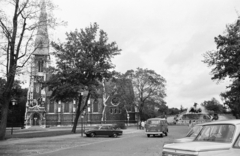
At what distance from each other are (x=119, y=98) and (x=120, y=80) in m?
5.10

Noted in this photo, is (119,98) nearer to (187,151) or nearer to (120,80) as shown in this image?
(120,80)

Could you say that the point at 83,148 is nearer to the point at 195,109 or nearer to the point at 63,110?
the point at 195,109

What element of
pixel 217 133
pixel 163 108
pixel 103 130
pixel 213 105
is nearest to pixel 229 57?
pixel 103 130

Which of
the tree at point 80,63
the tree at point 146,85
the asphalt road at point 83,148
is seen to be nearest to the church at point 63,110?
the tree at point 146,85

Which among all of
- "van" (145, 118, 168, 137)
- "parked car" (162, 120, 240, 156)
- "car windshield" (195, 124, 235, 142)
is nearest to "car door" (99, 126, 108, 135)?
"van" (145, 118, 168, 137)

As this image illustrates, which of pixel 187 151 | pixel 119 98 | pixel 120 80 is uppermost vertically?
pixel 120 80

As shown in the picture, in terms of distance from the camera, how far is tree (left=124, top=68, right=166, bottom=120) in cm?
6319

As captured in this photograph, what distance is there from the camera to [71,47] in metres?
32.9

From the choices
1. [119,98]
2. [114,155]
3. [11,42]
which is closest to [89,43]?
[11,42]

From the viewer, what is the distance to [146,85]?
63656 millimetres

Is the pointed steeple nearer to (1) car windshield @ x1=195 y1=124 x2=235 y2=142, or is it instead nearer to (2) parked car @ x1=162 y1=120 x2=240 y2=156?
(1) car windshield @ x1=195 y1=124 x2=235 y2=142

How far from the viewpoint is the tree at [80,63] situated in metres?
32.5

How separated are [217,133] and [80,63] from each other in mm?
28153

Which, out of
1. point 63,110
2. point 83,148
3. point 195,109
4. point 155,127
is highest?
point 63,110
